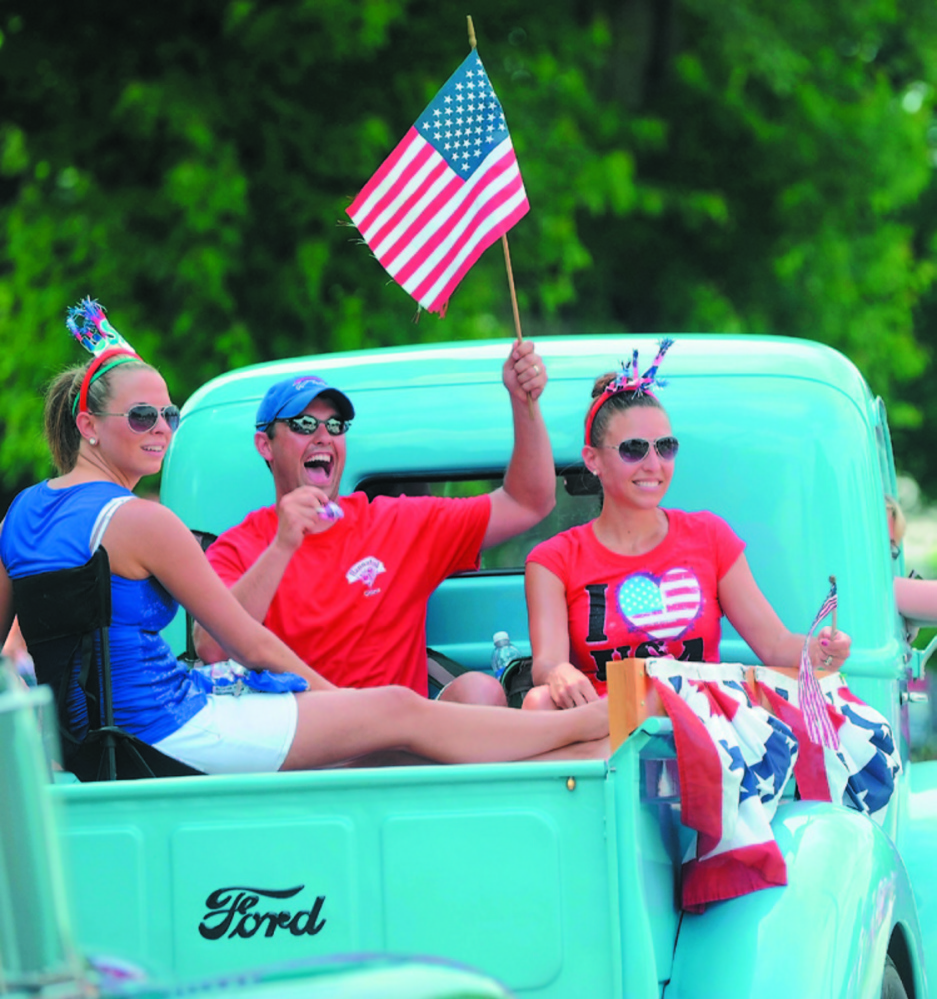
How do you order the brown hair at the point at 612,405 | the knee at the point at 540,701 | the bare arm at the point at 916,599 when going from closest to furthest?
1. the knee at the point at 540,701
2. the brown hair at the point at 612,405
3. the bare arm at the point at 916,599

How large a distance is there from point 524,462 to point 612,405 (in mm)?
355

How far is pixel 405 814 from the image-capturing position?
257 centimetres

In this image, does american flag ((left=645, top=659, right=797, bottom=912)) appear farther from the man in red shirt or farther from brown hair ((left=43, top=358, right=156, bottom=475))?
brown hair ((left=43, top=358, right=156, bottom=475))

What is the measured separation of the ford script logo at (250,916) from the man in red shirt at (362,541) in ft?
4.82

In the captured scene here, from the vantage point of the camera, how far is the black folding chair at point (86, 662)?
3.18 metres

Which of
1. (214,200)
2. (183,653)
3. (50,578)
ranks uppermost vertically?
(214,200)

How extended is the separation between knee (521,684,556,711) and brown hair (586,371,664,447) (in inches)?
29.5

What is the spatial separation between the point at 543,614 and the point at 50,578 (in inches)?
49.0

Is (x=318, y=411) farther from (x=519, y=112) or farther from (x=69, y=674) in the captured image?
(x=519, y=112)

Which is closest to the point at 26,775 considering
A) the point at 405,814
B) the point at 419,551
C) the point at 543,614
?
the point at 405,814

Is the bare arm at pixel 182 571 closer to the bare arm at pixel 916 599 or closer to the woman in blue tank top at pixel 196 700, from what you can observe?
the woman in blue tank top at pixel 196 700

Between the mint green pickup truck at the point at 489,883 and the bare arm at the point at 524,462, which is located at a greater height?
the bare arm at the point at 524,462

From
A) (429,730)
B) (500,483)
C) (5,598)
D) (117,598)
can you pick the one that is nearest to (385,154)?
(500,483)

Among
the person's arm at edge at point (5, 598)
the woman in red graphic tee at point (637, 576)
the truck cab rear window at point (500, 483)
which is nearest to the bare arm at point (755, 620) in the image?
the woman in red graphic tee at point (637, 576)
